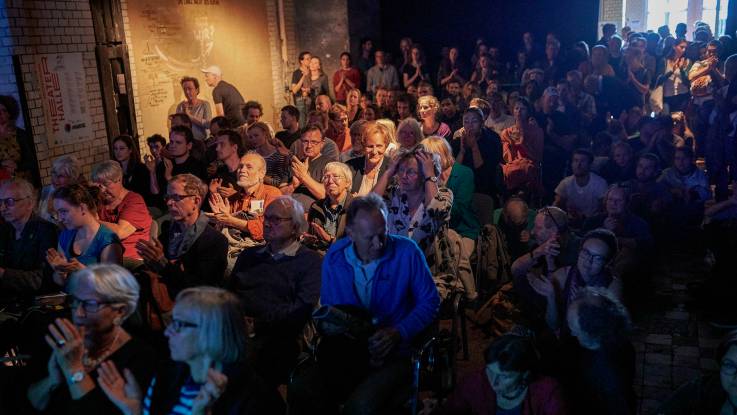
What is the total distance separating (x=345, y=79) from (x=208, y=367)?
429 inches

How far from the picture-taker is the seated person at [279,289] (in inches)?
168

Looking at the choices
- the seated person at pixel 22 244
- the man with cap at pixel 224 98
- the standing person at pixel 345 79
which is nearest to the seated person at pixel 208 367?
the seated person at pixel 22 244

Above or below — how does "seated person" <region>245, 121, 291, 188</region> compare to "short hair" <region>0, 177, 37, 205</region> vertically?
below

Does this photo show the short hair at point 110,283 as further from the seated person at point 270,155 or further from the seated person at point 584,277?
the seated person at point 270,155

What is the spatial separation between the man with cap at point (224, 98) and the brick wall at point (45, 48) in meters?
2.33

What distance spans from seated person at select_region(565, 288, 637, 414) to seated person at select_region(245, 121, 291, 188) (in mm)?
4221

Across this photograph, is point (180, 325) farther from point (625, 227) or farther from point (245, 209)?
point (625, 227)

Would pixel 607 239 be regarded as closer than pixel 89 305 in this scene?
No

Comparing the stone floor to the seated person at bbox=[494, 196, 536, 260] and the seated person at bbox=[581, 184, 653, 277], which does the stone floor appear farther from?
the seated person at bbox=[494, 196, 536, 260]

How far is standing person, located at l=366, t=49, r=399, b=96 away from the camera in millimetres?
13656

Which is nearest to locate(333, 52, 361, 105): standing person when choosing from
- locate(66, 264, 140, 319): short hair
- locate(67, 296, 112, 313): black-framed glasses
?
locate(66, 264, 140, 319): short hair

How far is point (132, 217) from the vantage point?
5508mm

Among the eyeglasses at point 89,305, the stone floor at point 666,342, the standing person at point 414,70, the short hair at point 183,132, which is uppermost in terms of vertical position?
the standing person at point 414,70

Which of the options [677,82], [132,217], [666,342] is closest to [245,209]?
[132,217]
